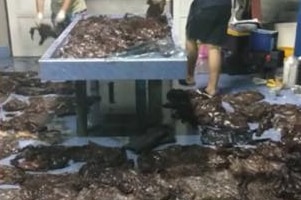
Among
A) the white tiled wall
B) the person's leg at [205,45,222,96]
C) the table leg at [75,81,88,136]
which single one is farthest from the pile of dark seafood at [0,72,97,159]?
the white tiled wall

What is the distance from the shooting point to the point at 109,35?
420cm

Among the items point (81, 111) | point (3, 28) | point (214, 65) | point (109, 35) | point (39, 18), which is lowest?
point (81, 111)

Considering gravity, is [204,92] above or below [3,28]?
below

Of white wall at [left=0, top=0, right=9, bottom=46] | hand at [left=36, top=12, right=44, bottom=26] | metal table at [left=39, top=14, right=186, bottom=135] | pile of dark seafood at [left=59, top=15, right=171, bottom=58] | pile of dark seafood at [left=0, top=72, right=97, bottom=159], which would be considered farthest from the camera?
white wall at [left=0, top=0, right=9, bottom=46]

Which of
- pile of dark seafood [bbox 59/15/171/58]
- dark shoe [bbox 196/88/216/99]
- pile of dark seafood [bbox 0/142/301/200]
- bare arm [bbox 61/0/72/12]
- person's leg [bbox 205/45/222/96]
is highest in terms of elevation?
bare arm [bbox 61/0/72/12]

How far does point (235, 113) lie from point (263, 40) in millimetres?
1657

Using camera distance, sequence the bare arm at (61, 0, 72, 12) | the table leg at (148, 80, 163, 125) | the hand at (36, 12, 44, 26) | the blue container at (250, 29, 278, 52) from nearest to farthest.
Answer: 1. the table leg at (148, 80, 163, 125)
2. the blue container at (250, 29, 278, 52)
3. the bare arm at (61, 0, 72, 12)
4. the hand at (36, 12, 44, 26)

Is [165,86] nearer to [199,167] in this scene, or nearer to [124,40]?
[124,40]

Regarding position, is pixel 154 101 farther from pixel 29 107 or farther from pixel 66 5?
pixel 66 5

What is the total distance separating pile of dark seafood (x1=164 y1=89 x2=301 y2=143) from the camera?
4.12m

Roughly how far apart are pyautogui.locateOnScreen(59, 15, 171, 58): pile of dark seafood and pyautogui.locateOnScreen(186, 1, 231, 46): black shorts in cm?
33

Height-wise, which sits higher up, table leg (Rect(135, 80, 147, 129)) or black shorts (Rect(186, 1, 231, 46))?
black shorts (Rect(186, 1, 231, 46))

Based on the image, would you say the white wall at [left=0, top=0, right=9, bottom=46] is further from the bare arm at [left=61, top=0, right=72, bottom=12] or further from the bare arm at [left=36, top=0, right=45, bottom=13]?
the bare arm at [left=61, top=0, right=72, bottom=12]

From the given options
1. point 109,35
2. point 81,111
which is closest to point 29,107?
point 81,111
